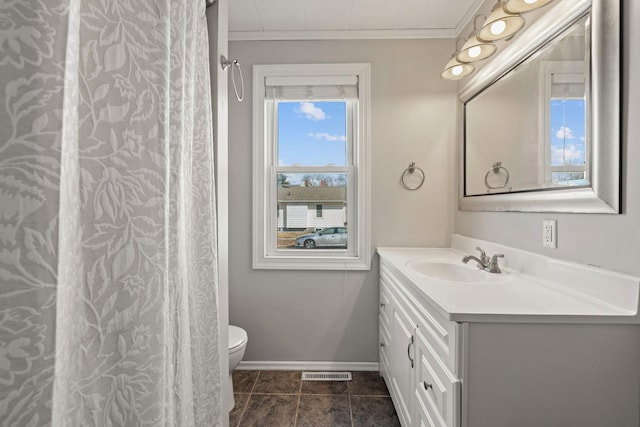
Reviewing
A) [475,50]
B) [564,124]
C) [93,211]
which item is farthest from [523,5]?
[93,211]

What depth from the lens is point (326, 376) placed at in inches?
85.0

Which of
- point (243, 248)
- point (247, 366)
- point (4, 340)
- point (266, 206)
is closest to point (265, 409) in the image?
point (247, 366)

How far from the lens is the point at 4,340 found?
1.14 ft

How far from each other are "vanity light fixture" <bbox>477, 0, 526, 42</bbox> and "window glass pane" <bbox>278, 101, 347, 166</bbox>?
1089 millimetres

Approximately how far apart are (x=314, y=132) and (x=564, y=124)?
1.54m

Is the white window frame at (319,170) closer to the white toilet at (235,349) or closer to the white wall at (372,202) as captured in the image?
the white wall at (372,202)

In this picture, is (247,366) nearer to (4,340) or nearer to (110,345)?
(110,345)

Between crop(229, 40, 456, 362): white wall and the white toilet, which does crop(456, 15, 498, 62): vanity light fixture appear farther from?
the white toilet

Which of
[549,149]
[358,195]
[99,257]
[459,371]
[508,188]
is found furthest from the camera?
[358,195]

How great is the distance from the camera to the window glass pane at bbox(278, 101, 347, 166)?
2336mm

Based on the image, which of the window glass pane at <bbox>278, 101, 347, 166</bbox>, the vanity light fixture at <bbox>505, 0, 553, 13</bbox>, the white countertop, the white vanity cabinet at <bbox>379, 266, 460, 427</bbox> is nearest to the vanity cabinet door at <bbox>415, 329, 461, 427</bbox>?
the white vanity cabinet at <bbox>379, 266, 460, 427</bbox>

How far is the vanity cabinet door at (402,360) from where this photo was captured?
1.37m

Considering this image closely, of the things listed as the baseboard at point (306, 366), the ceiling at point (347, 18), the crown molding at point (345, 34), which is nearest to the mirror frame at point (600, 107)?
the ceiling at point (347, 18)

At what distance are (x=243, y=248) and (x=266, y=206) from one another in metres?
0.35
